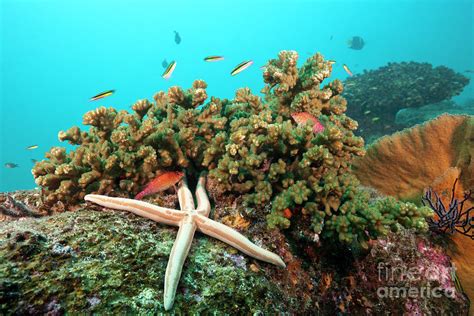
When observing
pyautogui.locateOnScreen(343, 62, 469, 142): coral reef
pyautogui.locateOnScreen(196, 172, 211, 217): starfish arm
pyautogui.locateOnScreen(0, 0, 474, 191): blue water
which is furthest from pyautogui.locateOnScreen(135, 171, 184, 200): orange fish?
pyautogui.locateOnScreen(0, 0, 474, 191): blue water

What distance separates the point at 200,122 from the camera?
350 centimetres

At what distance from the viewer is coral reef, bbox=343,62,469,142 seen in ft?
40.6

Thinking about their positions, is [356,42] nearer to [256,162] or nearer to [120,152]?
[256,162]

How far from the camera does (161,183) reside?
2.93 metres

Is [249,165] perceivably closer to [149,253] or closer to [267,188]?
[267,188]

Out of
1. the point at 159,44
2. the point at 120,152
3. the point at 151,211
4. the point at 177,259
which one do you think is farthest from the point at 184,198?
the point at 159,44

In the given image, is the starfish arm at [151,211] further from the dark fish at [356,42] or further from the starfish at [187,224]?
the dark fish at [356,42]

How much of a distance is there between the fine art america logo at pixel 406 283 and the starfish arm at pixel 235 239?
1278mm

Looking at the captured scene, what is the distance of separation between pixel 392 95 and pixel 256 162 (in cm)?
1261

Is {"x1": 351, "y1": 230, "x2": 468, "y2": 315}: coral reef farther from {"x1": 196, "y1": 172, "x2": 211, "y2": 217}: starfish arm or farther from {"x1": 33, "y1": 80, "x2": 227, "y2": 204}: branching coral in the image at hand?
{"x1": 33, "y1": 80, "x2": 227, "y2": 204}: branching coral

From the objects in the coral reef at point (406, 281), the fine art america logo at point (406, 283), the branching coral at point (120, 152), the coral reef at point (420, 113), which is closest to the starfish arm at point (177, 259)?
the branching coral at point (120, 152)

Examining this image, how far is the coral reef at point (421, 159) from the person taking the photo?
369cm

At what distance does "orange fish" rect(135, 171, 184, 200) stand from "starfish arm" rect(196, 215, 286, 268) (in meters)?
0.81

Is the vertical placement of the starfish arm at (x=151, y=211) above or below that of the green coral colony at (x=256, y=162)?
below
